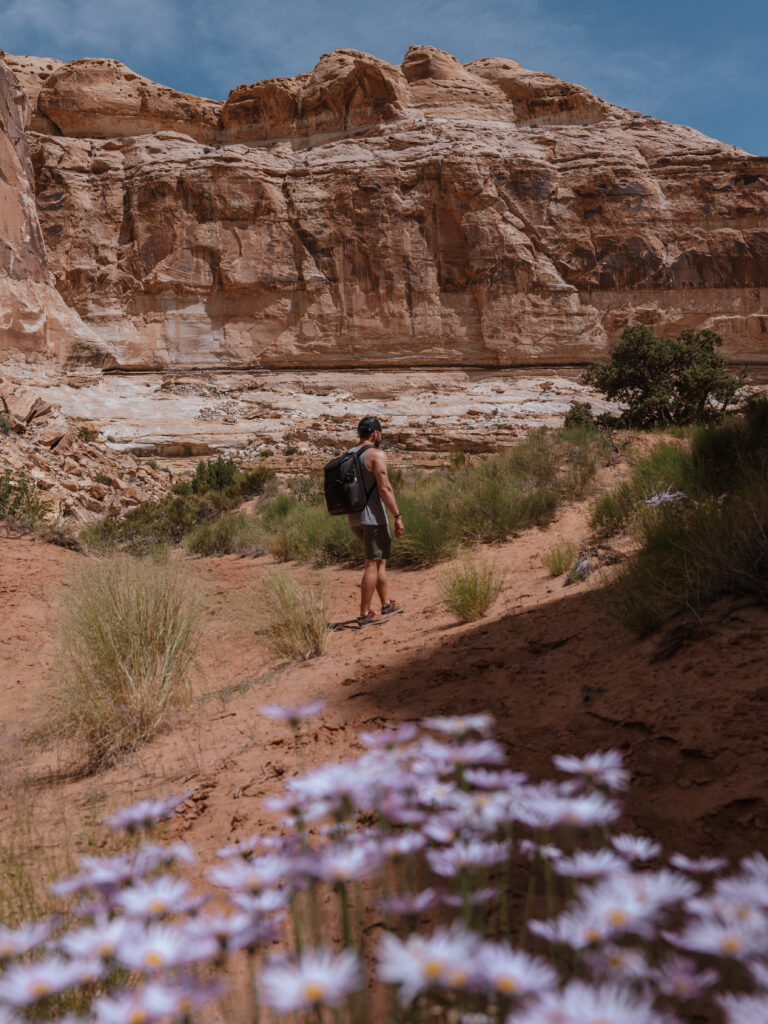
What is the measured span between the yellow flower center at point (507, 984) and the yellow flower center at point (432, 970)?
6 centimetres

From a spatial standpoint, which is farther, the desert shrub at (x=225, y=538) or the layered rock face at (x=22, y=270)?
the layered rock face at (x=22, y=270)

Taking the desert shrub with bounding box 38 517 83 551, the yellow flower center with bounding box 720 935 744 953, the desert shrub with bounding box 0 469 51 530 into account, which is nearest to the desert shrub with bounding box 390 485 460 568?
the desert shrub with bounding box 38 517 83 551

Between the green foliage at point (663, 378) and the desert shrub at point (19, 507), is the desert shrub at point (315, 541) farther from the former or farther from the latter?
the green foliage at point (663, 378)

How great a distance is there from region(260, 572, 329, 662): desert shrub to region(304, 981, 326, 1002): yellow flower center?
4117mm

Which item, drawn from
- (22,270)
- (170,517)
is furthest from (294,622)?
(22,270)

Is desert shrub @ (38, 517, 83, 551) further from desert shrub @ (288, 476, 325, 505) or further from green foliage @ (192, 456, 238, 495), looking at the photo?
green foliage @ (192, 456, 238, 495)

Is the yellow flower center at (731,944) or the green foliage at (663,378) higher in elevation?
the green foliage at (663,378)

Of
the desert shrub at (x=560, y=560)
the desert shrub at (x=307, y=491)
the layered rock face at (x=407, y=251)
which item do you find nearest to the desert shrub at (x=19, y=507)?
the desert shrub at (x=307, y=491)

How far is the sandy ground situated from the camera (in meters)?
2.09

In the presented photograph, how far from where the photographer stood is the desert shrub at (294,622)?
4.75 m

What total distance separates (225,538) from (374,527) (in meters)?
5.79

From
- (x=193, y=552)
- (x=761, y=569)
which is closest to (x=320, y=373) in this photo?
(x=193, y=552)

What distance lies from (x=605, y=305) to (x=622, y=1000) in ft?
144

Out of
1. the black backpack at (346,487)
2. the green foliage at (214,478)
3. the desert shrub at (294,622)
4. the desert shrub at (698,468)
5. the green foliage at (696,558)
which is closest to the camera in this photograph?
the green foliage at (696,558)
